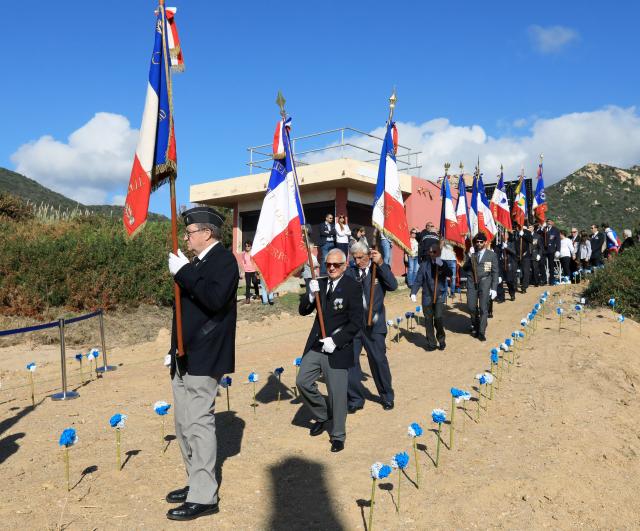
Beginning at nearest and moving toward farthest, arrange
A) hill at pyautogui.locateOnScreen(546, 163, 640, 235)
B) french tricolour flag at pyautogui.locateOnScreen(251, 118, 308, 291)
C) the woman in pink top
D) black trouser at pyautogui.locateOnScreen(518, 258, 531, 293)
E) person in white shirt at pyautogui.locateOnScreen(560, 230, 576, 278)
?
1. french tricolour flag at pyautogui.locateOnScreen(251, 118, 308, 291)
2. the woman in pink top
3. black trouser at pyautogui.locateOnScreen(518, 258, 531, 293)
4. person in white shirt at pyautogui.locateOnScreen(560, 230, 576, 278)
5. hill at pyautogui.locateOnScreen(546, 163, 640, 235)

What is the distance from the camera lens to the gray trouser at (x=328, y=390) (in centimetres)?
535

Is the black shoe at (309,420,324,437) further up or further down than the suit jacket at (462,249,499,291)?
further down

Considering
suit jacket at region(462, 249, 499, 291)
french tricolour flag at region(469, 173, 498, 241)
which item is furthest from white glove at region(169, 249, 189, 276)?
french tricolour flag at region(469, 173, 498, 241)

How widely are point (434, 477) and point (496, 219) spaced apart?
13.2 m

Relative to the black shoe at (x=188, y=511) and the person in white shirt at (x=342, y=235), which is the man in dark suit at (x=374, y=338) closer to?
the black shoe at (x=188, y=511)

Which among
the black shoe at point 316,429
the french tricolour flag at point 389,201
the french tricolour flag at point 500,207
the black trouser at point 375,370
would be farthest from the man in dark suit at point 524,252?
the black shoe at point 316,429

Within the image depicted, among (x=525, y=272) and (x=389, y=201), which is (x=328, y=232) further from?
(x=389, y=201)

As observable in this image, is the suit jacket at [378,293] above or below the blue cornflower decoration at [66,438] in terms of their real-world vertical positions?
above

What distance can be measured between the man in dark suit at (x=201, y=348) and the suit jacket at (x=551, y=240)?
15.9 m

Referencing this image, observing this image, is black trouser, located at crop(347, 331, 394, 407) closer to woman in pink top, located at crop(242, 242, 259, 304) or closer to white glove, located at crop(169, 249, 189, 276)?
white glove, located at crop(169, 249, 189, 276)

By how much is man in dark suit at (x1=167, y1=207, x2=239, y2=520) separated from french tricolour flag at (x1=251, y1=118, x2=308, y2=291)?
76.8 inches

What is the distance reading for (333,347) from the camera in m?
5.27

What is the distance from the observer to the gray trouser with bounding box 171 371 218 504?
3.87m

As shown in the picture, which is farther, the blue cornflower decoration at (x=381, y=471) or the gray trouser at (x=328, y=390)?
the gray trouser at (x=328, y=390)
